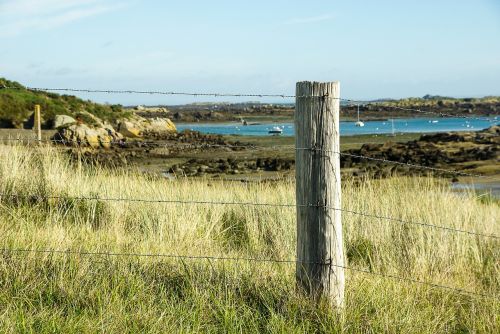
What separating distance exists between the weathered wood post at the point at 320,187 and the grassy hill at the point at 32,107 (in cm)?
2877

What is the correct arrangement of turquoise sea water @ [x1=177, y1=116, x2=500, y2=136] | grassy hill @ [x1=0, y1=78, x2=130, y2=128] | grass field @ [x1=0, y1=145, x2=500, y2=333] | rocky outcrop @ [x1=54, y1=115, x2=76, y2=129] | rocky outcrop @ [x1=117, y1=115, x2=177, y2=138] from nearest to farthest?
grass field @ [x1=0, y1=145, x2=500, y2=333]
rocky outcrop @ [x1=54, y1=115, x2=76, y2=129]
grassy hill @ [x1=0, y1=78, x2=130, y2=128]
rocky outcrop @ [x1=117, y1=115, x2=177, y2=138]
turquoise sea water @ [x1=177, y1=116, x2=500, y2=136]

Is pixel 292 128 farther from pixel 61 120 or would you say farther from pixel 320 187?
pixel 320 187

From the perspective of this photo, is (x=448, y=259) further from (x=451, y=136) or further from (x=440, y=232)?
(x=451, y=136)

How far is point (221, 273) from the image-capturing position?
5.37m

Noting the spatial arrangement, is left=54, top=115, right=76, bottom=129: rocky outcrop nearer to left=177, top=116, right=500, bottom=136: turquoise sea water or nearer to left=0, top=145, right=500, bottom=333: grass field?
left=177, top=116, right=500, bottom=136: turquoise sea water

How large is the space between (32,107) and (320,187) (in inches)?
1289

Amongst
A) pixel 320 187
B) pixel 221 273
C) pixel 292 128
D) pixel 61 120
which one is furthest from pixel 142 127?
pixel 320 187

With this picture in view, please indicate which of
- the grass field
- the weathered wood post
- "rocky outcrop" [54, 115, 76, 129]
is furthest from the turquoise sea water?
the weathered wood post

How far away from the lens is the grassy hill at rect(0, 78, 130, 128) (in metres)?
33.3

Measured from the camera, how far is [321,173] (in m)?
4.75

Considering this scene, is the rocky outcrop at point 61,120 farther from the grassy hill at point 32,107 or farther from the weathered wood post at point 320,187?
the weathered wood post at point 320,187

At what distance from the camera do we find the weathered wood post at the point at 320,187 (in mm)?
4762

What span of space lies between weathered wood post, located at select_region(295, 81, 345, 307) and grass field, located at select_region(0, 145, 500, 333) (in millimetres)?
201

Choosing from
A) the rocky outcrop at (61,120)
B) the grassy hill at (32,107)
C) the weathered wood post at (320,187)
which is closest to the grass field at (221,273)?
the weathered wood post at (320,187)
